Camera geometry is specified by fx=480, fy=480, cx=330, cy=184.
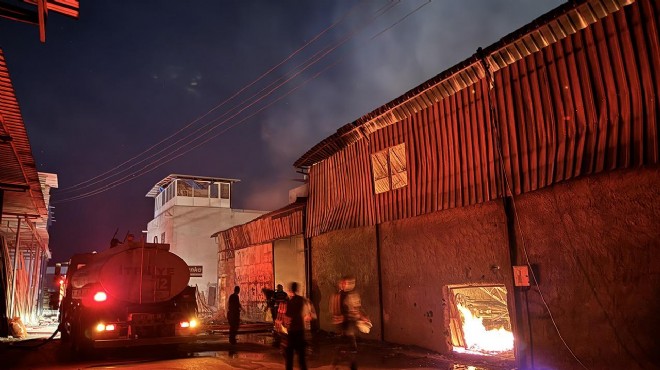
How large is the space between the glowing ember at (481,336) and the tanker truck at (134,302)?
6.93 metres

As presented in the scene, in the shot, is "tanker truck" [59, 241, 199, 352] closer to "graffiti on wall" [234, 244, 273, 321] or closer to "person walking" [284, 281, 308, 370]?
"person walking" [284, 281, 308, 370]

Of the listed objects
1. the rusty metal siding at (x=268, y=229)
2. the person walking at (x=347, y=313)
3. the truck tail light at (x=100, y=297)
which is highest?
the rusty metal siding at (x=268, y=229)

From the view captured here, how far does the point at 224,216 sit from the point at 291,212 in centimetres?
2071

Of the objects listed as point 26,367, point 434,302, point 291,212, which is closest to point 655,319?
point 434,302

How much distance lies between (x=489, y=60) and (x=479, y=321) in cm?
653

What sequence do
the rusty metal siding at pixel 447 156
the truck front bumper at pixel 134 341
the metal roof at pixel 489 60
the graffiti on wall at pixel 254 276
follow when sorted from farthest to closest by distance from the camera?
the graffiti on wall at pixel 254 276 → the truck front bumper at pixel 134 341 → the rusty metal siding at pixel 447 156 → the metal roof at pixel 489 60


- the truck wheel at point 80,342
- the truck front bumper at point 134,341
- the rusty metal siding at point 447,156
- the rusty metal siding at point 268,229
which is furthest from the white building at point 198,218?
the rusty metal siding at point 447,156

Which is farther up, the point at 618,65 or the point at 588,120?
the point at 618,65

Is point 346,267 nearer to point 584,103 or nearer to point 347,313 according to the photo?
point 347,313

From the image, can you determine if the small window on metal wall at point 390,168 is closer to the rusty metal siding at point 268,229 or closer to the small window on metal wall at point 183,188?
the rusty metal siding at point 268,229

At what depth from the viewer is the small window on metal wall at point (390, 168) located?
13813mm

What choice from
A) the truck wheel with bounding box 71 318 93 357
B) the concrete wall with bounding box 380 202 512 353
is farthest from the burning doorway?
the truck wheel with bounding box 71 318 93 357

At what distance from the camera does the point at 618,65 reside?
27.6ft

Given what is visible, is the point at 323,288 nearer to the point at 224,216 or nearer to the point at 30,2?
the point at 30,2
